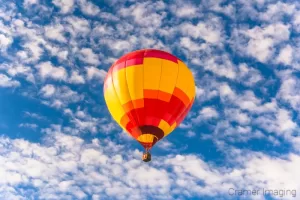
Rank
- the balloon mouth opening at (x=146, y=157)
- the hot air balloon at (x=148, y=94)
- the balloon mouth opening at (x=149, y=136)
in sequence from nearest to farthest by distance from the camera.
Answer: the balloon mouth opening at (x=146, y=157)
the balloon mouth opening at (x=149, y=136)
the hot air balloon at (x=148, y=94)

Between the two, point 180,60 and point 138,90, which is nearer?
point 138,90

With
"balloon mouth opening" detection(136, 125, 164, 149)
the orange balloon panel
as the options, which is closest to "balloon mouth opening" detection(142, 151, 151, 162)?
"balloon mouth opening" detection(136, 125, 164, 149)

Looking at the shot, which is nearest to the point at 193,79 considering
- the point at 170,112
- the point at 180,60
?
the point at 180,60

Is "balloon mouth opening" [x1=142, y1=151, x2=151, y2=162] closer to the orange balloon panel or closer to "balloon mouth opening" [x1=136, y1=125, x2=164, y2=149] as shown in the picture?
"balloon mouth opening" [x1=136, y1=125, x2=164, y2=149]

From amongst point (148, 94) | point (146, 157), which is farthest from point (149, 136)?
point (148, 94)

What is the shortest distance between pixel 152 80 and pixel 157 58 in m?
1.44

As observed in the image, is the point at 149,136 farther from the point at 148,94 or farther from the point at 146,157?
the point at 148,94

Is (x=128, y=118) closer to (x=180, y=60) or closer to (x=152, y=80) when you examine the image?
(x=152, y=80)

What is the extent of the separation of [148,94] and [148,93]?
57 mm

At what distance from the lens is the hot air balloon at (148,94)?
2434 cm

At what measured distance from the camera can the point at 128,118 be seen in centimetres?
2484

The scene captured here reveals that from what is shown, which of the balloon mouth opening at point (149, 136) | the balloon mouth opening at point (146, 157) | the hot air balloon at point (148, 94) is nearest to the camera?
the balloon mouth opening at point (146, 157)

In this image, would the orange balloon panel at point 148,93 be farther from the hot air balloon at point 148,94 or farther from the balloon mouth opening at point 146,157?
the balloon mouth opening at point 146,157

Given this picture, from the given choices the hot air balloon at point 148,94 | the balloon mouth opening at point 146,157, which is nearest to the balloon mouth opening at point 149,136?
the hot air balloon at point 148,94
